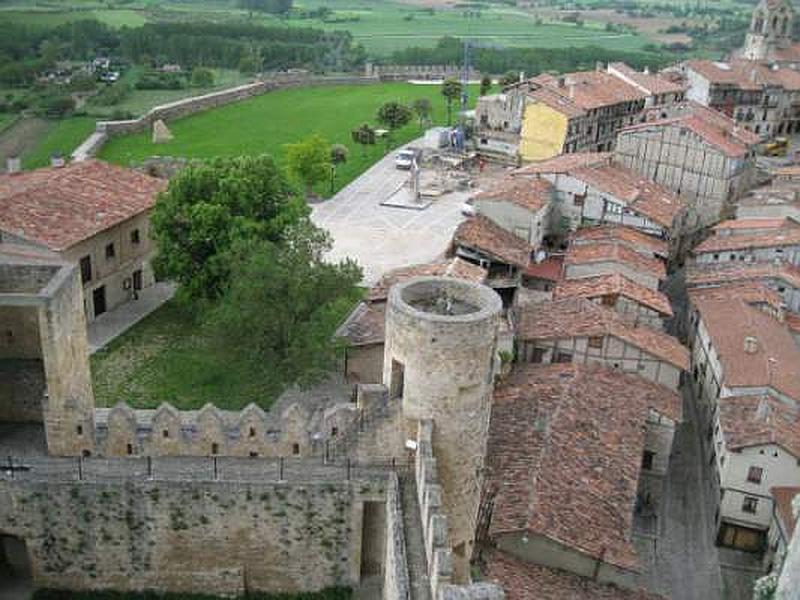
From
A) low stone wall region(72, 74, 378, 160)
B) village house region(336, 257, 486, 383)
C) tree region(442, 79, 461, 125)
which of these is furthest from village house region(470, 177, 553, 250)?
tree region(442, 79, 461, 125)

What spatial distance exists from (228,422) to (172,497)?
8.29ft

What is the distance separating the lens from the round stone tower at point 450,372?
20.3m

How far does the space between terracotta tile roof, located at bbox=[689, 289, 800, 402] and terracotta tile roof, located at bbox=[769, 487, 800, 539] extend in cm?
502

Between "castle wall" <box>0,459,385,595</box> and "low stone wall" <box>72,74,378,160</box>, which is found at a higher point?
"castle wall" <box>0,459,385,595</box>

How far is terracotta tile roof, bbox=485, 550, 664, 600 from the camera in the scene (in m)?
25.7

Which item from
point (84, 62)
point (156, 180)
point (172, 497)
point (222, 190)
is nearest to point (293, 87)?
point (84, 62)

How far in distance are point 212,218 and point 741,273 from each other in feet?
100

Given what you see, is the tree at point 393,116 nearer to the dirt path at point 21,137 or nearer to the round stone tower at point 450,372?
the dirt path at point 21,137

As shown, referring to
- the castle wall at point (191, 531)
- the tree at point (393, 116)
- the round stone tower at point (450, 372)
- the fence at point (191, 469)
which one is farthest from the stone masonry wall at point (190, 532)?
the tree at point (393, 116)

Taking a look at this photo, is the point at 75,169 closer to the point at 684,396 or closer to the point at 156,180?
the point at 156,180

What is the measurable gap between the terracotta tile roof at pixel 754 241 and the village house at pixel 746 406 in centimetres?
730

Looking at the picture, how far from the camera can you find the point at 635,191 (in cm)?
5525

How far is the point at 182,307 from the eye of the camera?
143 feet

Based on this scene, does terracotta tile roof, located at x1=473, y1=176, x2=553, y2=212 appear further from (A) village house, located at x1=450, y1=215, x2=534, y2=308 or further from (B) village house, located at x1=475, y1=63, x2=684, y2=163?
(B) village house, located at x1=475, y1=63, x2=684, y2=163
